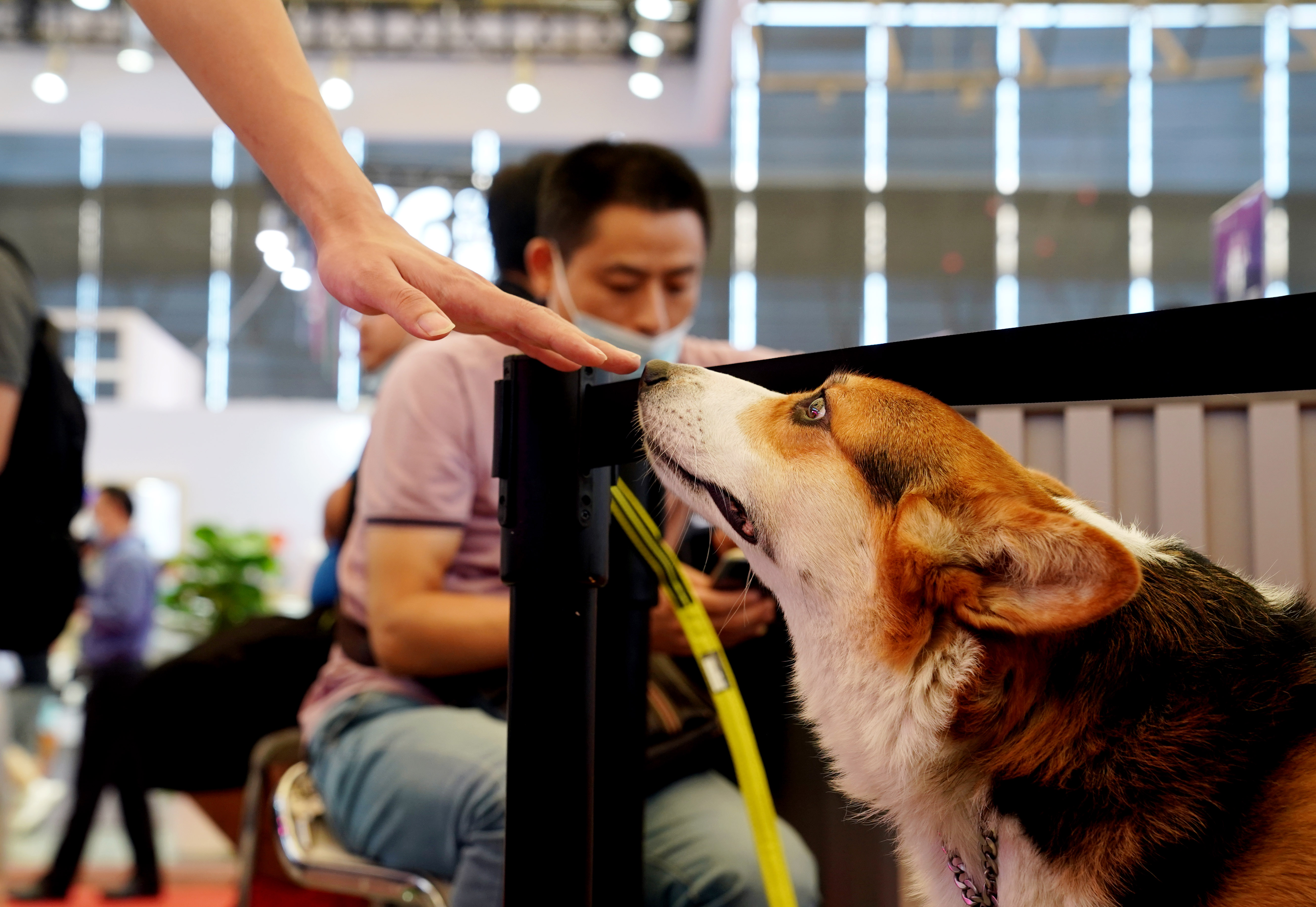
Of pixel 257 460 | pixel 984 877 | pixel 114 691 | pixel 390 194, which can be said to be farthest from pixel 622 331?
pixel 257 460

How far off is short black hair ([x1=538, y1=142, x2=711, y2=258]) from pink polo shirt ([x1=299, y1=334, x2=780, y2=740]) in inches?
14.0

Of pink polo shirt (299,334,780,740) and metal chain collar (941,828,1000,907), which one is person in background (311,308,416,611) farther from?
metal chain collar (941,828,1000,907)

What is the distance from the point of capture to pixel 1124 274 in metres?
8.95

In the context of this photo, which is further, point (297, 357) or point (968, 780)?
point (297, 357)

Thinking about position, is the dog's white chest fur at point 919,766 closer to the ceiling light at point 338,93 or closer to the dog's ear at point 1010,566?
the dog's ear at point 1010,566

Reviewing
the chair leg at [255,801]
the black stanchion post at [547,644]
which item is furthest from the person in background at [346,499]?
the black stanchion post at [547,644]

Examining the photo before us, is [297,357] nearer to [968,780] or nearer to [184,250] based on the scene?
[184,250]

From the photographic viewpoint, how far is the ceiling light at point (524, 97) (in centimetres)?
803

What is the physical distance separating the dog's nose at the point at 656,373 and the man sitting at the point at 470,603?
0.31 m

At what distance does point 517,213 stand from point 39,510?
1207mm

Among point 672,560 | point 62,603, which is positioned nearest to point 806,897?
point 672,560

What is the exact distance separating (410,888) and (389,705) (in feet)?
0.85

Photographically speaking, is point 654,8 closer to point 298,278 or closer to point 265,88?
point 298,278

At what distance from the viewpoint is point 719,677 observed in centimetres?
84
